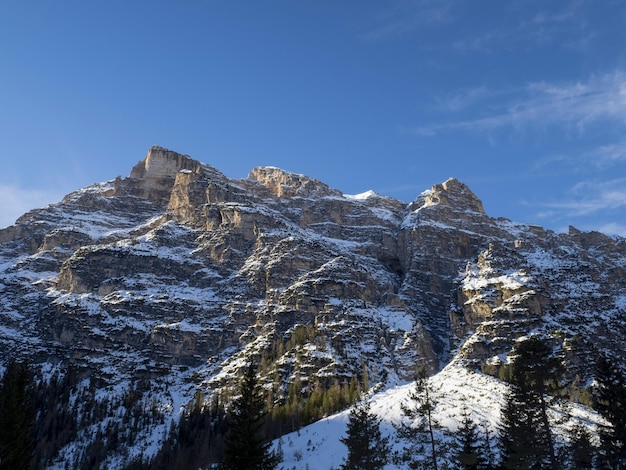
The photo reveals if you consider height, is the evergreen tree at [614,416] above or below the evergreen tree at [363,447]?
above

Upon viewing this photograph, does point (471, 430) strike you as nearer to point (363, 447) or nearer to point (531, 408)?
point (531, 408)

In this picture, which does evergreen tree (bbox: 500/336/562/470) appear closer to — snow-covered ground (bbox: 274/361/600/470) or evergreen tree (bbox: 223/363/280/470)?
evergreen tree (bbox: 223/363/280/470)

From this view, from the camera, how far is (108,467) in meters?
135

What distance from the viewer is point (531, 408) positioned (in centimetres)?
4572

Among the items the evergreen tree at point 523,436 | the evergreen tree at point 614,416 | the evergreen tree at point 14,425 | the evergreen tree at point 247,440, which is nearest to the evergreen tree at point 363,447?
the evergreen tree at point 247,440

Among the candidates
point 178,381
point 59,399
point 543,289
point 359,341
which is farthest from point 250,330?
point 543,289

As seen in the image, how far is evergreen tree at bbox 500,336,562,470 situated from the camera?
4319 cm

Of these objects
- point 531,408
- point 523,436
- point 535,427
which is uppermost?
point 531,408

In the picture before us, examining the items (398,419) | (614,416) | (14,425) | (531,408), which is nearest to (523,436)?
(531,408)

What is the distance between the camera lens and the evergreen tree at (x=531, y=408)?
142 ft

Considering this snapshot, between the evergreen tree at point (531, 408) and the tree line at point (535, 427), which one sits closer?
the tree line at point (535, 427)

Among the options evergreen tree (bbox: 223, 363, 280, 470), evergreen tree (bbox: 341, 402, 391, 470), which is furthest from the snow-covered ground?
evergreen tree (bbox: 223, 363, 280, 470)

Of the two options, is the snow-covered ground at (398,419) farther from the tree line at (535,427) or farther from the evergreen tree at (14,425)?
the evergreen tree at (14,425)

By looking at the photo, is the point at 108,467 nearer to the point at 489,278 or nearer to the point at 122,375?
the point at 122,375
